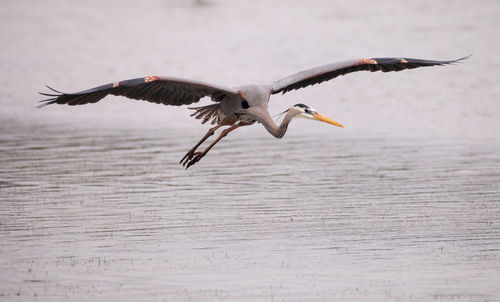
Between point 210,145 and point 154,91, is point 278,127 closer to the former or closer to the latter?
point 210,145

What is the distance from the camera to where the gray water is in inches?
408

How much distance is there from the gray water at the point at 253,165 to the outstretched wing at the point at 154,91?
4.78 feet

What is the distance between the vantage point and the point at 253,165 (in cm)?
1670

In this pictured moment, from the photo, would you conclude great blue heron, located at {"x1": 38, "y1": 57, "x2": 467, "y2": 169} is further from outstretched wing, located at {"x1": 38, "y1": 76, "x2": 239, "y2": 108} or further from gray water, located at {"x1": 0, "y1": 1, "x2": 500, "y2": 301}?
gray water, located at {"x1": 0, "y1": 1, "x2": 500, "y2": 301}

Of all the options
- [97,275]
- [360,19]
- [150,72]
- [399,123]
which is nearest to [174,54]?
[150,72]

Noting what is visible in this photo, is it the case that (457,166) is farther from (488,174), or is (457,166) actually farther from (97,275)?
(97,275)

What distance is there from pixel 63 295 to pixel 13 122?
1294 centimetres

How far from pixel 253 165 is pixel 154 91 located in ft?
12.8

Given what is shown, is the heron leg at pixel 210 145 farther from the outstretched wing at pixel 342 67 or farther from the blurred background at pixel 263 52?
the blurred background at pixel 263 52

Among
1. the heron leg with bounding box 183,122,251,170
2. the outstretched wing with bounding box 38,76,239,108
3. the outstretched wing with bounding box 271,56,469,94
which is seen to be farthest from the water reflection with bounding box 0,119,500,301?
the outstretched wing with bounding box 271,56,469,94

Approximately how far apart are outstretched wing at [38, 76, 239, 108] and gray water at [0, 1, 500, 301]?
1457 mm

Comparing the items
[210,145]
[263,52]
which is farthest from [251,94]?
[263,52]

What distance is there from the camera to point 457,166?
16.3 m

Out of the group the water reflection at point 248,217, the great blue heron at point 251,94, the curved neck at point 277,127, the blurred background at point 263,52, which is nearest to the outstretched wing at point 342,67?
the great blue heron at point 251,94
